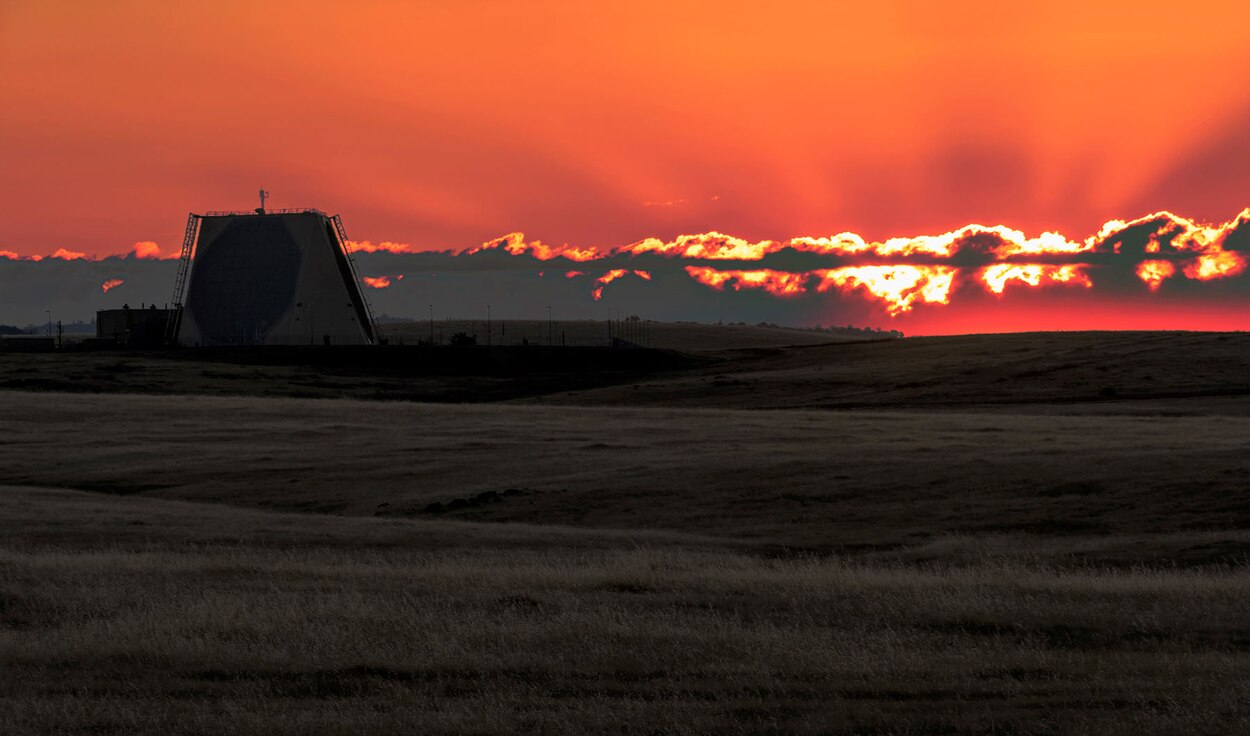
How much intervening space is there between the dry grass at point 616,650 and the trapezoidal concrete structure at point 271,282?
11862cm

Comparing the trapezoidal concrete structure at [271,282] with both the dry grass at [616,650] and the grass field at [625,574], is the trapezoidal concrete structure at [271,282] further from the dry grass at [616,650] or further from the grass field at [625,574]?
the dry grass at [616,650]

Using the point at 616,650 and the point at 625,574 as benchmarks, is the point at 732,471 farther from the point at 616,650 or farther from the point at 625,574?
the point at 616,650

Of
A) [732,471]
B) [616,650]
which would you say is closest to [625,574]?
[616,650]

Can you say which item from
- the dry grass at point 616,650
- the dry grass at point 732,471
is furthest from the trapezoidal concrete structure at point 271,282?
the dry grass at point 616,650

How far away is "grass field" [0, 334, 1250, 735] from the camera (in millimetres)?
12969

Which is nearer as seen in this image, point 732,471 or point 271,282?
point 732,471

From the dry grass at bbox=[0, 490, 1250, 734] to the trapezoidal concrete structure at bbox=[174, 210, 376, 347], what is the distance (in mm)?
118624

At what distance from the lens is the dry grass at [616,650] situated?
1239cm

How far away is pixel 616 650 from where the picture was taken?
15.1m

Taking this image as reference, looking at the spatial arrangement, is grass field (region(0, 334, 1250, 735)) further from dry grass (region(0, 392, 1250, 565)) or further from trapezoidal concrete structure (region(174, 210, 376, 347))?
trapezoidal concrete structure (region(174, 210, 376, 347))

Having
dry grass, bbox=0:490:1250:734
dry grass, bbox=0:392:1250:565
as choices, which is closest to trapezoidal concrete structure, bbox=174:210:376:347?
dry grass, bbox=0:392:1250:565

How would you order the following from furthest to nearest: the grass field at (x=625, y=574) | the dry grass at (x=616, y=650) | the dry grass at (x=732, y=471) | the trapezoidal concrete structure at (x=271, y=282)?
1. the trapezoidal concrete structure at (x=271, y=282)
2. the dry grass at (x=732, y=471)
3. the grass field at (x=625, y=574)
4. the dry grass at (x=616, y=650)

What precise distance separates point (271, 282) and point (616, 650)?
5176 inches

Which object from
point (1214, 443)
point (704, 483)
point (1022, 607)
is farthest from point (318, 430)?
point (1022, 607)
